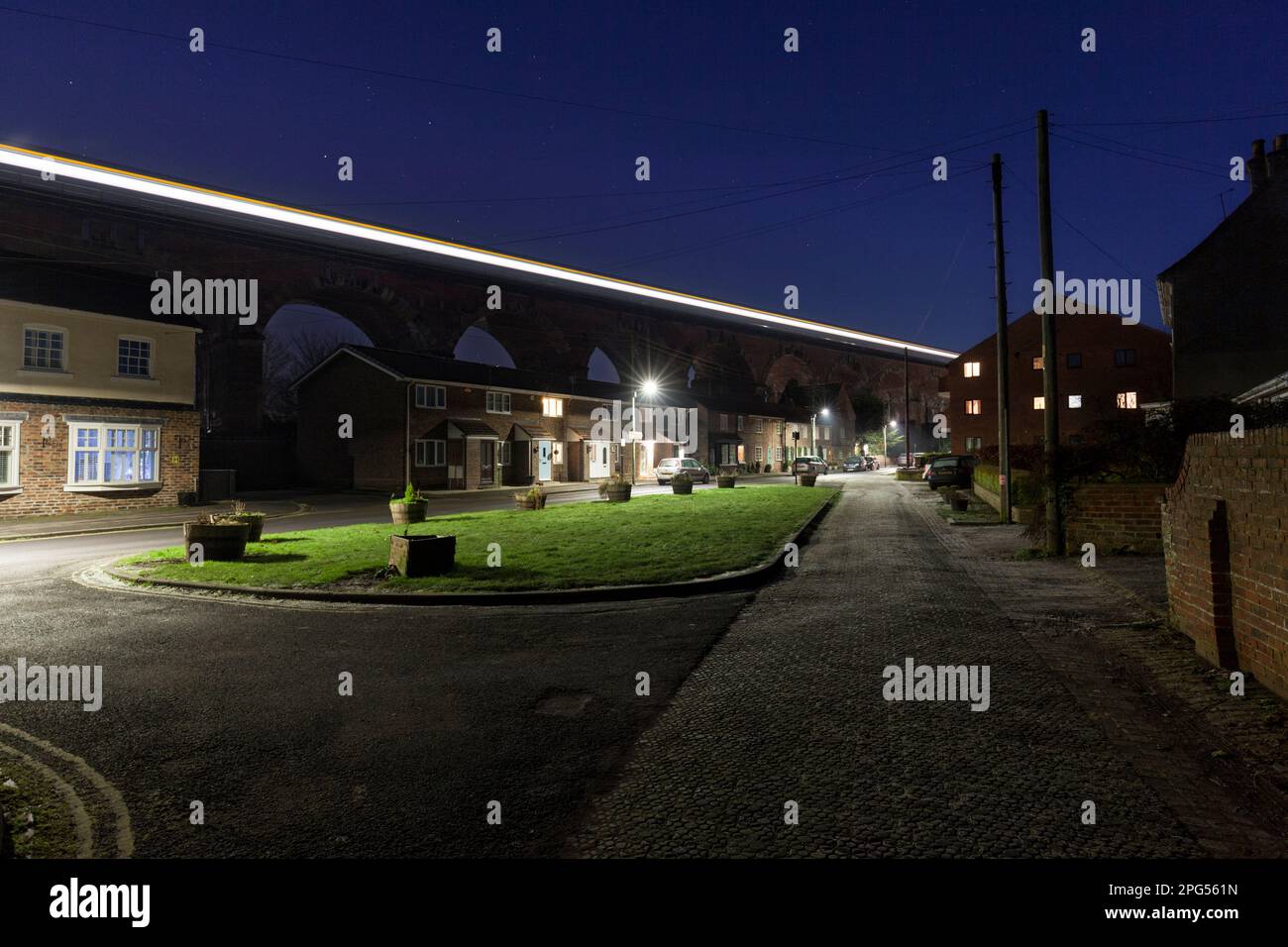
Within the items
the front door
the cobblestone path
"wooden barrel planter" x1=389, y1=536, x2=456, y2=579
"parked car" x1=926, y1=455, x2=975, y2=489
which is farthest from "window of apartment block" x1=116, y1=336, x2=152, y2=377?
"parked car" x1=926, y1=455, x2=975, y2=489

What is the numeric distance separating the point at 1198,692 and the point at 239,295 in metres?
53.6

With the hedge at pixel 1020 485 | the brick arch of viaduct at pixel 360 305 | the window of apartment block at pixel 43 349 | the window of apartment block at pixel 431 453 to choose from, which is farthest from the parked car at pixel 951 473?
the window of apartment block at pixel 43 349

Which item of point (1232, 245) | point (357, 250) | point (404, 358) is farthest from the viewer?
point (357, 250)

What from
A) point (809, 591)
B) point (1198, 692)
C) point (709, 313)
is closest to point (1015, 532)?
point (809, 591)

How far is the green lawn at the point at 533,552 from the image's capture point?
10609 mm

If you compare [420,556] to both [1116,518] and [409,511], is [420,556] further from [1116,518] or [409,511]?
[1116,518]

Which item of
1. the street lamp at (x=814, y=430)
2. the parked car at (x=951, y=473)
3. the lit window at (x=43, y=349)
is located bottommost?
the parked car at (x=951, y=473)

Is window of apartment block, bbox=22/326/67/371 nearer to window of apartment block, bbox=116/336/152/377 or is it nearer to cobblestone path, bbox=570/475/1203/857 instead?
window of apartment block, bbox=116/336/152/377

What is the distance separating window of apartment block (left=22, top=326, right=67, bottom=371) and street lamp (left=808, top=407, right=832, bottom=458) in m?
79.7

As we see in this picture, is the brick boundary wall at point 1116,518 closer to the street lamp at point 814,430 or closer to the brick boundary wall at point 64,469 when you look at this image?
the brick boundary wall at point 64,469

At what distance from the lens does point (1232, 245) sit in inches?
1117

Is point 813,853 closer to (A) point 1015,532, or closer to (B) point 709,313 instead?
(A) point 1015,532

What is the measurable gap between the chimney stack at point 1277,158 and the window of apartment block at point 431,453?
39.5m

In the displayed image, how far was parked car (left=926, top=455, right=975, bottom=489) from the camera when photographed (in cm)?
3659
